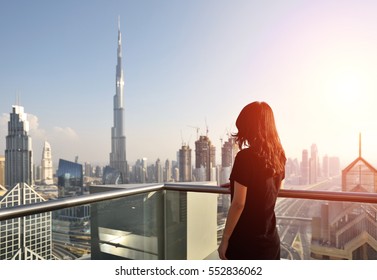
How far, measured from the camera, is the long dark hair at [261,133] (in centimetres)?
167

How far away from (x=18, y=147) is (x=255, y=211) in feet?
44.5

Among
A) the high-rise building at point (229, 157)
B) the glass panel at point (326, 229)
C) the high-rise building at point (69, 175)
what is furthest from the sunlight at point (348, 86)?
A: the high-rise building at point (69, 175)

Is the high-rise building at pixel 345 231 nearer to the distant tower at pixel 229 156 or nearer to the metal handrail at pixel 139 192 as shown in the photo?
the metal handrail at pixel 139 192

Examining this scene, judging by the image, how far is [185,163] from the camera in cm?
908

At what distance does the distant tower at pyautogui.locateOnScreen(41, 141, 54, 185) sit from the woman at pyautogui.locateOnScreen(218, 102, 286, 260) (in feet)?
32.0

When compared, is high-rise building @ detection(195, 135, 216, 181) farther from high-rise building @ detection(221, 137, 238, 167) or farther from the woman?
the woman

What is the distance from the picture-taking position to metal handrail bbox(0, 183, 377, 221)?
5.54 ft

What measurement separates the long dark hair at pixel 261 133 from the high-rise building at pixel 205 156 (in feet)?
13.2

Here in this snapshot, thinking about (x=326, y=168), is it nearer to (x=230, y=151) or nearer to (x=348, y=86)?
(x=348, y=86)

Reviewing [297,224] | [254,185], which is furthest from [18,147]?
[254,185]

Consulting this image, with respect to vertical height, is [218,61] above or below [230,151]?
above
